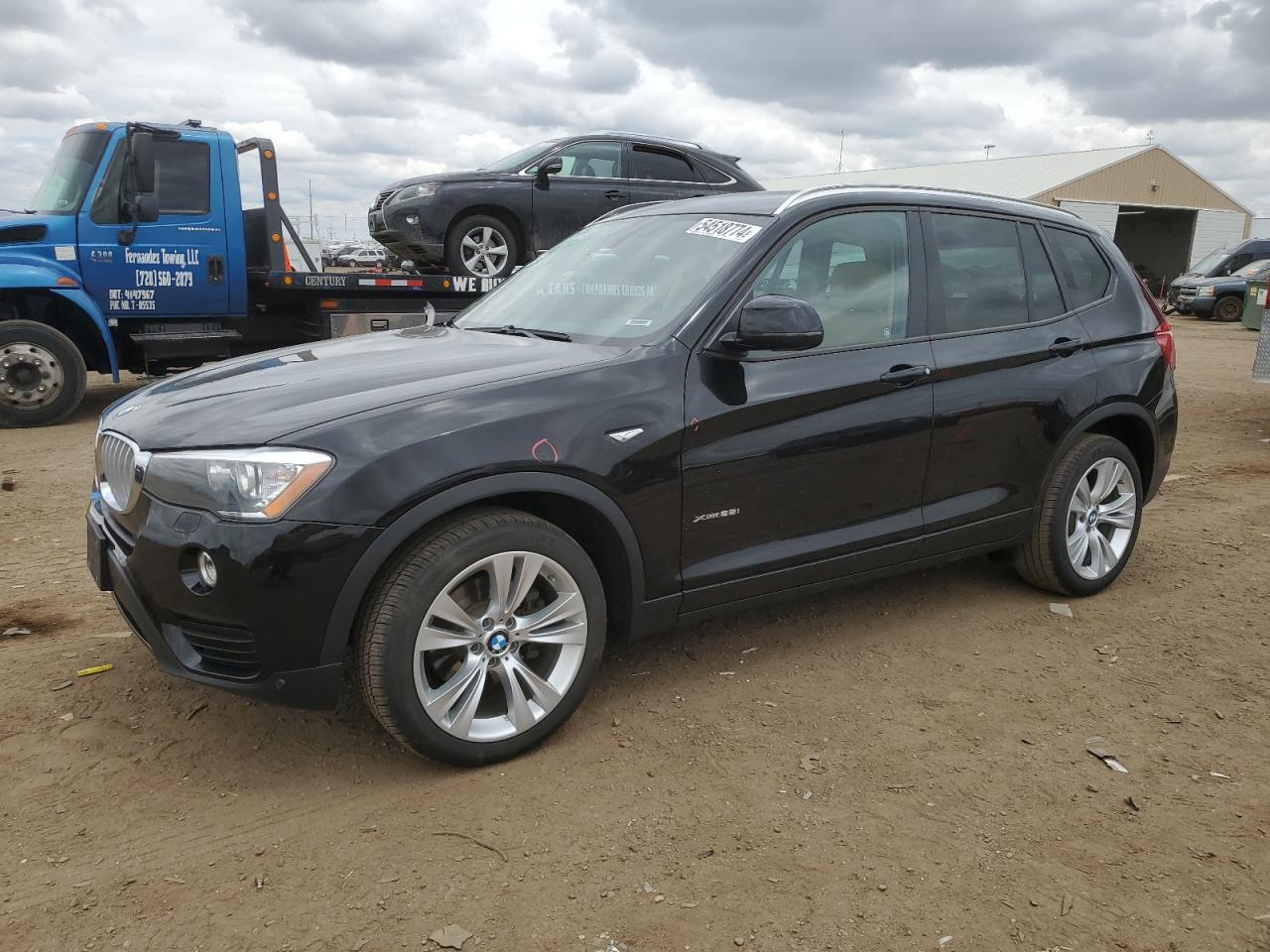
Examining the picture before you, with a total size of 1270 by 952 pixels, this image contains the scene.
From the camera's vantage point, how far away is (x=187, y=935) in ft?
7.70

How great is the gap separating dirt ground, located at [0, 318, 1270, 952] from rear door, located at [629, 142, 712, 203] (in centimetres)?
699

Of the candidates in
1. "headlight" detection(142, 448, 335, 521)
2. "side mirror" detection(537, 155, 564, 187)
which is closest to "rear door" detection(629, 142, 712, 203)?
"side mirror" detection(537, 155, 564, 187)

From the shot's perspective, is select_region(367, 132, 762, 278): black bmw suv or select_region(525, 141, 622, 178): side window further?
select_region(525, 141, 622, 178): side window

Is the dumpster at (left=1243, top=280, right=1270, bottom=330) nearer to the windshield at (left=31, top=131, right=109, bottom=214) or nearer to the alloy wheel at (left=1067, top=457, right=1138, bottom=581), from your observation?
the alloy wheel at (left=1067, top=457, right=1138, bottom=581)

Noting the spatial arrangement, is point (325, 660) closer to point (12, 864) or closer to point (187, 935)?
point (187, 935)

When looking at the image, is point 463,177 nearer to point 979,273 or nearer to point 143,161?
point 143,161

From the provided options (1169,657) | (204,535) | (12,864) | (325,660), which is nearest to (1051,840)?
(1169,657)

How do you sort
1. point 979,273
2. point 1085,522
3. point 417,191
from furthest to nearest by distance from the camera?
point 417,191, point 1085,522, point 979,273

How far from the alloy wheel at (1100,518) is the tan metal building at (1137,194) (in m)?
34.7

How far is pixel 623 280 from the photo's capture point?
3781 millimetres

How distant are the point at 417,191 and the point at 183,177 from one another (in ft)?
7.21

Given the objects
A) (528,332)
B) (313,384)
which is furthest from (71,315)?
(313,384)

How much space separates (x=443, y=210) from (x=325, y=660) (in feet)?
26.1

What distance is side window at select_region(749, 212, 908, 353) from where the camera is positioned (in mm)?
3625
